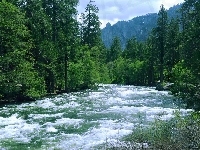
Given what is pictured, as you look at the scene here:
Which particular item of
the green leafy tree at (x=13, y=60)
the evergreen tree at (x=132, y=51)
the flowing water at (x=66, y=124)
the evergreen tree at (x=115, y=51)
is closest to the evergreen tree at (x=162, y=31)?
the evergreen tree at (x=132, y=51)

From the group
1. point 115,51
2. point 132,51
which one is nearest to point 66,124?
point 132,51

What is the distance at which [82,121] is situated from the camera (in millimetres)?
20812

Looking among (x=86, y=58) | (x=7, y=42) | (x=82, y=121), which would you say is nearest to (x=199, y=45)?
(x=82, y=121)

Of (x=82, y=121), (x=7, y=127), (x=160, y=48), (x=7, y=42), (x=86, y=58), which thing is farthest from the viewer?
(x=160, y=48)

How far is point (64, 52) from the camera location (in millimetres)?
43812

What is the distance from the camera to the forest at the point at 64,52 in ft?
57.3

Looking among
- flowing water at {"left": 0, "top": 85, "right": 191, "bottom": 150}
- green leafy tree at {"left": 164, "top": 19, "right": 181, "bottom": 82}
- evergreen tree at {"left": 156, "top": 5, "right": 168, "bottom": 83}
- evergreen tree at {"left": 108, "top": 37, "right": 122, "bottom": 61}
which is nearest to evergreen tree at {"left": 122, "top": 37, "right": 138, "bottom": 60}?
evergreen tree at {"left": 108, "top": 37, "right": 122, "bottom": 61}

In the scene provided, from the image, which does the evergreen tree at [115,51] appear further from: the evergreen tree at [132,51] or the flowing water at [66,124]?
the flowing water at [66,124]

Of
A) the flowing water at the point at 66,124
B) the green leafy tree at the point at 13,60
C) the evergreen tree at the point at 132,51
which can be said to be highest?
the evergreen tree at the point at 132,51

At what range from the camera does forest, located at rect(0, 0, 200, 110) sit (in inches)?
687

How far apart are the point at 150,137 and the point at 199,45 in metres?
4.92

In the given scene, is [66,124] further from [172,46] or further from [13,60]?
[172,46]

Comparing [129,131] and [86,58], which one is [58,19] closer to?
[86,58]

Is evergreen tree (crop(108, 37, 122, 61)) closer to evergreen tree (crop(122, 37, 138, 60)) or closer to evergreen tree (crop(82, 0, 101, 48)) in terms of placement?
evergreen tree (crop(122, 37, 138, 60))
